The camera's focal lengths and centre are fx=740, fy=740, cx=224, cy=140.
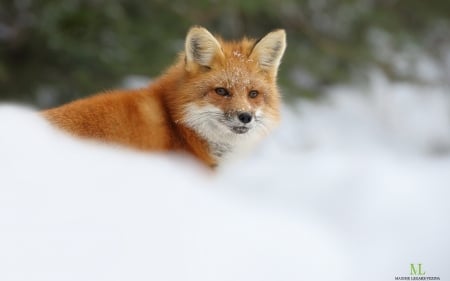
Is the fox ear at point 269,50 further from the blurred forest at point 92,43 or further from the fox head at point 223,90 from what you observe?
the blurred forest at point 92,43

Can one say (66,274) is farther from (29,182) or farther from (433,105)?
(433,105)

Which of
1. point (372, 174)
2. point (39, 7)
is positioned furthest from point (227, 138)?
point (39, 7)

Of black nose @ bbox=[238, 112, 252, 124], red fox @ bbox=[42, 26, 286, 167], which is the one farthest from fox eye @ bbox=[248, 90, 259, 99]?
black nose @ bbox=[238, 112, 252, 124]

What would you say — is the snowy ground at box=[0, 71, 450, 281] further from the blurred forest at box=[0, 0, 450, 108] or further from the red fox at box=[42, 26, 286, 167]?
the blurred forest at box=[0, 0, 450, 108]

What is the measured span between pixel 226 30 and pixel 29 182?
1097 centimetres

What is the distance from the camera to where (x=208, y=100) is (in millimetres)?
4488

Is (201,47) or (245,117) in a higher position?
(201,47)

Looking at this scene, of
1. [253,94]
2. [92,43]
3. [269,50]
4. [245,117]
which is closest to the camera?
[245,117]

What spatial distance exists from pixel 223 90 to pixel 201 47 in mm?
302

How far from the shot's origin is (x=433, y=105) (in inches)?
603

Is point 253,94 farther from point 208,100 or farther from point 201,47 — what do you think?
point 201,47

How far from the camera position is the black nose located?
14.6ft

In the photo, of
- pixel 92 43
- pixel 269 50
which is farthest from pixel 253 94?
pixel 92 43

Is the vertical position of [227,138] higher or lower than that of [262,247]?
higher
